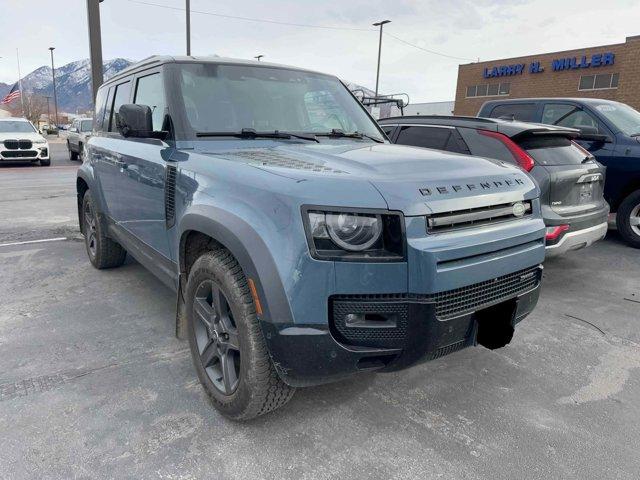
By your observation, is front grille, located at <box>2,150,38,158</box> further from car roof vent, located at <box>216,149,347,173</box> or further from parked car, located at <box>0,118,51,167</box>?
Result: car roof vent, located at <box>216,149,347,173</box>

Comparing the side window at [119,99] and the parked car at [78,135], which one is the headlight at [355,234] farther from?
the parked car at [78,135]

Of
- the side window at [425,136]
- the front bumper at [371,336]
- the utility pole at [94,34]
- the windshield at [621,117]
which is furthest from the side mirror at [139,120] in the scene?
the utility pole at [94,34]

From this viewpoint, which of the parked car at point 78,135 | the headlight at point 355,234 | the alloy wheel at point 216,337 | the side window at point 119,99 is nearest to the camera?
the headlight at point 355,234

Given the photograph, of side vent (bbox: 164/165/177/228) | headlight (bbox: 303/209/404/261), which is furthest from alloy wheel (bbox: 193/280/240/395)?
headlight (bbox: 303/209/404/261)

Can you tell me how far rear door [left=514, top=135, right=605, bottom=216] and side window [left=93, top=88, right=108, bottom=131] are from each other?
3992mm

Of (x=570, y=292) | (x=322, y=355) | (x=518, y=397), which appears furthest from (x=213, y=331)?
(x=570, y=292)

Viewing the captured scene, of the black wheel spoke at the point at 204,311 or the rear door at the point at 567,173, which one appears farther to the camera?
the rear door at the point at 567,173

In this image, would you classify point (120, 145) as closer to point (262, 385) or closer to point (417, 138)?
point (262, 385)

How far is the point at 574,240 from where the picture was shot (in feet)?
14.2

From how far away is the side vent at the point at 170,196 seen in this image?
2764 millimetres

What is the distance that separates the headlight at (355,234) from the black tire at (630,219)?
5461 millimetres

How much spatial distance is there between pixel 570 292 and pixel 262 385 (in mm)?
3509

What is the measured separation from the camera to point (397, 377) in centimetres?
290

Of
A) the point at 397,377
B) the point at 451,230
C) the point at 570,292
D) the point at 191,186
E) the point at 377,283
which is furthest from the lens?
the point at 570,292
